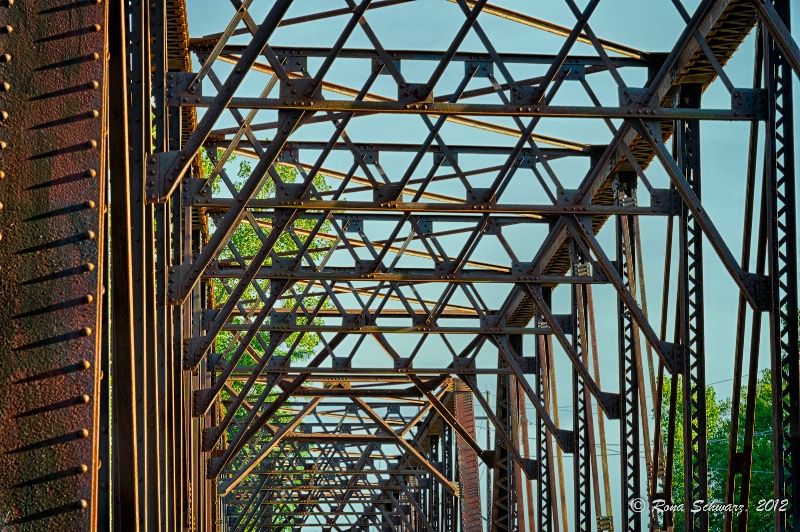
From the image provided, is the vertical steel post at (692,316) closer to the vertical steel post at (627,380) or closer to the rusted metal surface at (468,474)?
the vertical steel post at (627,380)

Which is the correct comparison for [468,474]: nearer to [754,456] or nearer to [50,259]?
[754,456]

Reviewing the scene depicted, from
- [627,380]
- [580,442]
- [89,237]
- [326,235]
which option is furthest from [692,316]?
[89,237]

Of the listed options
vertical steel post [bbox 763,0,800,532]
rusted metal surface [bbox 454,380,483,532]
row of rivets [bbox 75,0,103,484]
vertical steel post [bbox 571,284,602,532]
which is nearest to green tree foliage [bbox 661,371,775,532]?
rusted metal surface [bbox 454,380,483,532]

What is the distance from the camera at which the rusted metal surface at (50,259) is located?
12.1ft

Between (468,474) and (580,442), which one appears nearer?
(580,442)

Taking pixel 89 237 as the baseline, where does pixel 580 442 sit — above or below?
above

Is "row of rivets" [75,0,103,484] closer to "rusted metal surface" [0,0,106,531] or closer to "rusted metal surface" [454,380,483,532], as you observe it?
"rusted metal surface" [0,0,106,531]

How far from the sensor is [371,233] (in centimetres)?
4397

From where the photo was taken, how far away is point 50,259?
384cm

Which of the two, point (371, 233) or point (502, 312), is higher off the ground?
point (371, 233)

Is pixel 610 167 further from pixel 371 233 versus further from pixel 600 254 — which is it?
pixel 371 233

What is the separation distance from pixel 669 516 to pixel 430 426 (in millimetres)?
20233

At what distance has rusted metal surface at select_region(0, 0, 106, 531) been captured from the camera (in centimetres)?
370

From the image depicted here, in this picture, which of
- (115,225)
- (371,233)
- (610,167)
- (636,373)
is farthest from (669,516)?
(371,233)
